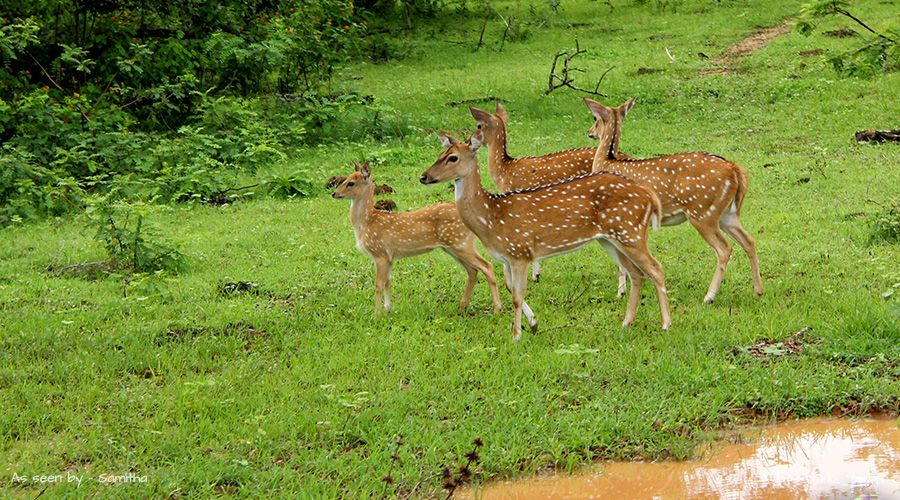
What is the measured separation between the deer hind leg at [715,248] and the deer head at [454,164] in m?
2.12

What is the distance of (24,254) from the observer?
11.1 meters

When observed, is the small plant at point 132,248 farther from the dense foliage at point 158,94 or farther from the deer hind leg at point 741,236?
the deer hind leg at point 741,236

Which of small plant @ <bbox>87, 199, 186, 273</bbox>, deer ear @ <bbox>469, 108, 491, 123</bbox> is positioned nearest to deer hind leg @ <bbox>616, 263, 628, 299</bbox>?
deer ear @ <bbox>469, 108, 491, 123</bbox>

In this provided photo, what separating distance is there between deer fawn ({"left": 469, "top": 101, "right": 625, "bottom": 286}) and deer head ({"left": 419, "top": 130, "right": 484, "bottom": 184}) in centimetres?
180

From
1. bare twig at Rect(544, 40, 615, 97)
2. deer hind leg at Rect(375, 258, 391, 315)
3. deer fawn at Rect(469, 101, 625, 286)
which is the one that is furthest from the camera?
bare twig at Rect(544, 40, 615, 97)

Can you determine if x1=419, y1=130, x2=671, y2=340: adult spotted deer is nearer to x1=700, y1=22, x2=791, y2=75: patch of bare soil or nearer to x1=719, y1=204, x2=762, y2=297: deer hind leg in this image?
x1=719, y1=204, x2=762, y2=297: deer hind leg

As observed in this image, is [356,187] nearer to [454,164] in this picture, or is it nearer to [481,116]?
[454,164]

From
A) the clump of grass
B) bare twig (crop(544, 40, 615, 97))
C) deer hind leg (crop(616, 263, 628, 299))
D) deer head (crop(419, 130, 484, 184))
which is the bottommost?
bare twig (crop(544, 40, 615, 97))

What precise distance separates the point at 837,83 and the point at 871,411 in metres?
13.0

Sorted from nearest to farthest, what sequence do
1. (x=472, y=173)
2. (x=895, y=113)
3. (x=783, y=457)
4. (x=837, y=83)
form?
(x=783, y=457), (x=472, y=173), (x=895, y=113), (x=837, y=83)

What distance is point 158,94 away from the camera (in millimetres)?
15742

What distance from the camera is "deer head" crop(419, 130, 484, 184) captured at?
8523mm

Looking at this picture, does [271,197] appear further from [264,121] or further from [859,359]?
[859,359]

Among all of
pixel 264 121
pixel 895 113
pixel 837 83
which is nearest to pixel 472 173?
pixel 264 121
